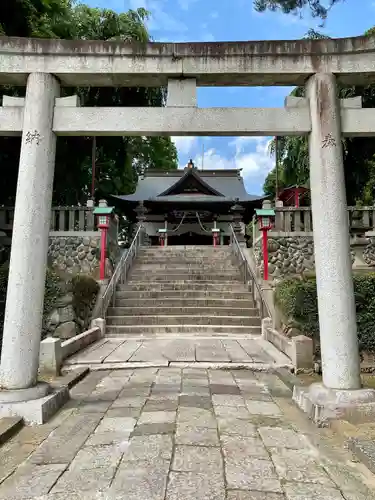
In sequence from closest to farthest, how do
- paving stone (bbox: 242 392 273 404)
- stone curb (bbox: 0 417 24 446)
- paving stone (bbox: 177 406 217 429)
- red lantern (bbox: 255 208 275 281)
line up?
stone curb (bbox: 0 417 24 446) → paving stone (bbox: 177 406 217 429) → paving stone (bbox: 242 392 273 404) → red lantern (bbox: 255 208 275 281)

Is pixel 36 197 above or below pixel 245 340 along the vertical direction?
above

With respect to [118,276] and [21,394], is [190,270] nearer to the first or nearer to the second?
[118,276]

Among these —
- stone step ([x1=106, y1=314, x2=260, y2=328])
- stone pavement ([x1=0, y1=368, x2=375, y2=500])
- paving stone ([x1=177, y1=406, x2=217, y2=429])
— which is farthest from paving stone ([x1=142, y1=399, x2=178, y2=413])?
stone step ([x1=106, y1=314, x2=260, y2=328])

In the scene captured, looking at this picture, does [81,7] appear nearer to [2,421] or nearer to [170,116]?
[170,116]

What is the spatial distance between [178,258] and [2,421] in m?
11.3

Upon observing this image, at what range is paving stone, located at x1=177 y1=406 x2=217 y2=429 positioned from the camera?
11.5ft

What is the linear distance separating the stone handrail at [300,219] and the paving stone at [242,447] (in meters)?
10.5

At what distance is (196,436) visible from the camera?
320 cm

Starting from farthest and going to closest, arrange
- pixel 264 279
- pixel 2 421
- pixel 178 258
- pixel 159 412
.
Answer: pixel 178 258
pixel 264 279
pixel 159 412
pixel 2 421

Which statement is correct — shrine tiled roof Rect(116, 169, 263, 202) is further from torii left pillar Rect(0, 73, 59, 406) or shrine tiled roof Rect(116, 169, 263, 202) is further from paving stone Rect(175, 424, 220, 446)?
paving stone Rect(175, 424, 220, 446)

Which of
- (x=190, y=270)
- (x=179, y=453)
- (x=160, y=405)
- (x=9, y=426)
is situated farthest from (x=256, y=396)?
(x=190, y=270)

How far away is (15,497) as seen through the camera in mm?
2311

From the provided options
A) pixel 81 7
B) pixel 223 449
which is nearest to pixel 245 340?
pixel 223 449

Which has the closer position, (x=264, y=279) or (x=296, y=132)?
(x=296, y=132)
